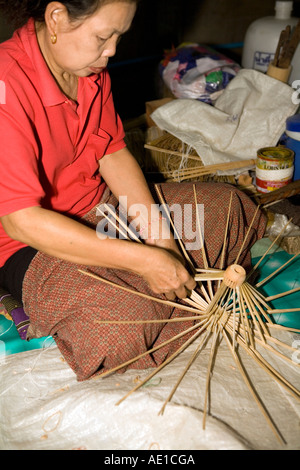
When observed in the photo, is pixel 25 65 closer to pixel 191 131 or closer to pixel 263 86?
pixel 191 131

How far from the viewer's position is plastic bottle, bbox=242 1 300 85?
3162 millimetres

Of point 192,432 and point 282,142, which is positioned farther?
point 282,142

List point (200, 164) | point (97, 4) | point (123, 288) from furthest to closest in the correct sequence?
point (200, 164), point (123, 288), point (97, 4)

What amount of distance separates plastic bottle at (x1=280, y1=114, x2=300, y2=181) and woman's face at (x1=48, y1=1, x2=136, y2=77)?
1514mm

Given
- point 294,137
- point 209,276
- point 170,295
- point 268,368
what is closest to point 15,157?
point 170,295

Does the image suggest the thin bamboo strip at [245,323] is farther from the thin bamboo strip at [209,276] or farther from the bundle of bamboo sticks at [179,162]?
the bundle of bamboo sticks at [179,162]

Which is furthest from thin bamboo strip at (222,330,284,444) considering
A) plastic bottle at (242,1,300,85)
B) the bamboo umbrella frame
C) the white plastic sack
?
plastic bottle at (242,1,300,85)

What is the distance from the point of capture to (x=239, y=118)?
2.77m

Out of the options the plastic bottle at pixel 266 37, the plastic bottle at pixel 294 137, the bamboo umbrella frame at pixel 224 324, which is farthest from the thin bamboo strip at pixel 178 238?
the plastic bottle at pixel 266 37

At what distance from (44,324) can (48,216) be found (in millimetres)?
383

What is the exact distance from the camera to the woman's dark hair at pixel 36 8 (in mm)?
1127

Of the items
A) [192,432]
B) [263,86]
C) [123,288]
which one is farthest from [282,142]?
[192,432]

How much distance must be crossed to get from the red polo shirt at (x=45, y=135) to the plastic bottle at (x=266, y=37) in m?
1.97

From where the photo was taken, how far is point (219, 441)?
1172 mm
